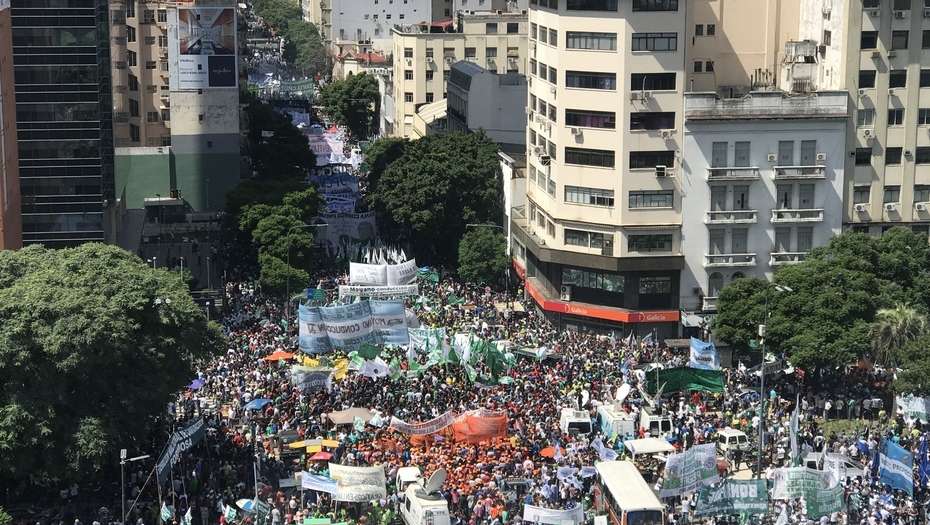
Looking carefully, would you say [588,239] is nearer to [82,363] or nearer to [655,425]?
[655,425]

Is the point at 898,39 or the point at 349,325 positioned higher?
the point at 898,39

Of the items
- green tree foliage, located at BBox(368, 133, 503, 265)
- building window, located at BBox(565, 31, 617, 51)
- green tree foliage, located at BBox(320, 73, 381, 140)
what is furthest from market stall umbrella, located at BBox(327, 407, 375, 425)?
green tree foliage, located at BBox(320, 73, 381, 140)

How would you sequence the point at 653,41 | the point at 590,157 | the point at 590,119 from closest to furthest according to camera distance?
the point at 653,41
the point at 590,119
the point at 590,157

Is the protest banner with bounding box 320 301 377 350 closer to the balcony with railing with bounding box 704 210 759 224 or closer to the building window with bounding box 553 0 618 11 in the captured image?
the balcony with railing with bounding box 704 210 759 224

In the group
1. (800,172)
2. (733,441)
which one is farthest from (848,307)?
(800,172)

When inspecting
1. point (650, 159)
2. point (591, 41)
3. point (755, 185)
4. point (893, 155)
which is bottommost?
point (755, 185)

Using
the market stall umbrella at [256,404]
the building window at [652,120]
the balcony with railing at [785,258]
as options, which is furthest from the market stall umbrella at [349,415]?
the balcony with railing at [785,258]

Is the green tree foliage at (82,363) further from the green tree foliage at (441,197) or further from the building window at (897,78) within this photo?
the building window at (897,78)

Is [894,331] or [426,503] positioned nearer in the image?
[426,503]
